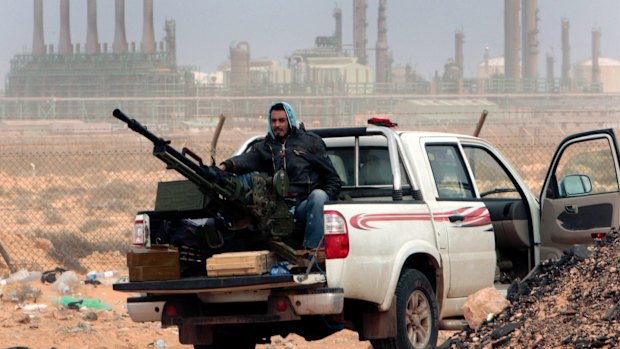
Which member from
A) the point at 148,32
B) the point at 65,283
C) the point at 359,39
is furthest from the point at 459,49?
the point at 65,283

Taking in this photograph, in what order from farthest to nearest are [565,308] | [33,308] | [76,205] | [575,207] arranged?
[76,205] < [33,308] < [575,207] < [565,308]

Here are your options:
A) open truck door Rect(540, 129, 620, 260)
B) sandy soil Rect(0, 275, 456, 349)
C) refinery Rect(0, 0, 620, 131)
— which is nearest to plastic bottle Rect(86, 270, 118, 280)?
sandy soil Rect(0, 275, 456, 349)

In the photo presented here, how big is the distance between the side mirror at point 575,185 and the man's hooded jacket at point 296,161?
76.5 inches

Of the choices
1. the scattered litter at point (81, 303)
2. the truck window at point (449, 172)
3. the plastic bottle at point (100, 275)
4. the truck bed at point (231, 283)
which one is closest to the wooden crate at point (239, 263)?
the truck bed at point (231, 283)

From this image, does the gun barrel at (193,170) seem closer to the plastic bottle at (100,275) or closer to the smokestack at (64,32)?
the plastic bottle at (100,275)

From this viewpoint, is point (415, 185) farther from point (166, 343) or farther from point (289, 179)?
point (166, 343)

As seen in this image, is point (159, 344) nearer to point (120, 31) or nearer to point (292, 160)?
point (292, 160)

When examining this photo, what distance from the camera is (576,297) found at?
7043 mm

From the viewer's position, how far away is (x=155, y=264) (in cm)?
785

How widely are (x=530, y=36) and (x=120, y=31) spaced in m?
50.3

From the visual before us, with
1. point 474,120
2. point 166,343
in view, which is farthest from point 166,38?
point 166,343

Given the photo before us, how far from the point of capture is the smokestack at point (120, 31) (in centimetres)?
15075

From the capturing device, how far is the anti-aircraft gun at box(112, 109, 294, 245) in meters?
7.41

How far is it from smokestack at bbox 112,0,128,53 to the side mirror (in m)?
143
